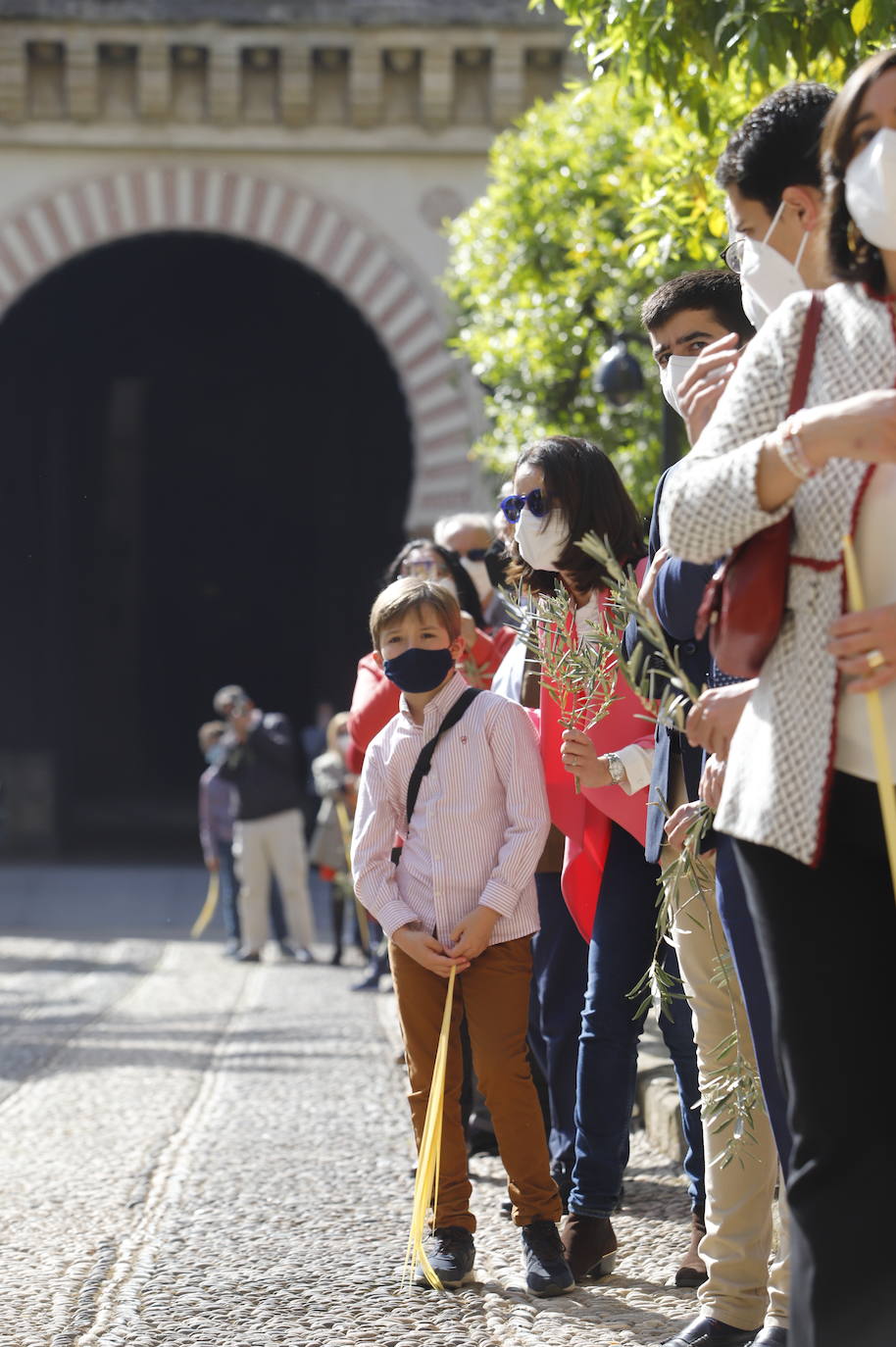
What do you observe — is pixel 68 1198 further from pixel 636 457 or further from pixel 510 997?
pixel 636 457

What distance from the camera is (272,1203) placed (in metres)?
4.71

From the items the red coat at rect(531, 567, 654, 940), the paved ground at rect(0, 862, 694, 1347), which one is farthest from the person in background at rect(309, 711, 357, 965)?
the red coat at rect(531, 567, 654, 940)

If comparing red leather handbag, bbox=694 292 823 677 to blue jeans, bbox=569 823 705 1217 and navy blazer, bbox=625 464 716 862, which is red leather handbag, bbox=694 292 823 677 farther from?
blue jeans, bbox=569 823 705 1217

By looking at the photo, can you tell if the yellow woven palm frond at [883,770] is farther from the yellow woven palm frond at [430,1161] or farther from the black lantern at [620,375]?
the black lantern at [620,375]

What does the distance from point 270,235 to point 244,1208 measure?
476 inches

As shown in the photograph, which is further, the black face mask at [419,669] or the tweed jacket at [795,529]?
the black face mask at [419,669]

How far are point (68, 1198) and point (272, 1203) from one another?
52 cm

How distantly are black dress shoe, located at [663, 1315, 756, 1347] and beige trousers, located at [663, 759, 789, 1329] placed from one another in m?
0.01

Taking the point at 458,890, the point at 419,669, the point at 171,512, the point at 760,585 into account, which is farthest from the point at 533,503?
the point at 171,512

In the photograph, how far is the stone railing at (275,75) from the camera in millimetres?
15414

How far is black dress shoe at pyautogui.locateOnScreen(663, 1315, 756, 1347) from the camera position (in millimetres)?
3314

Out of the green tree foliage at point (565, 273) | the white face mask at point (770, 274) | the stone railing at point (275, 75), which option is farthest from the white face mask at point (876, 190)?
the stone railing at point (275, 75)

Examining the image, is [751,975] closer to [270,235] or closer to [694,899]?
[694,899]

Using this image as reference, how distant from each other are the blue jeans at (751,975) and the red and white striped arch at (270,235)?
12736 mm
